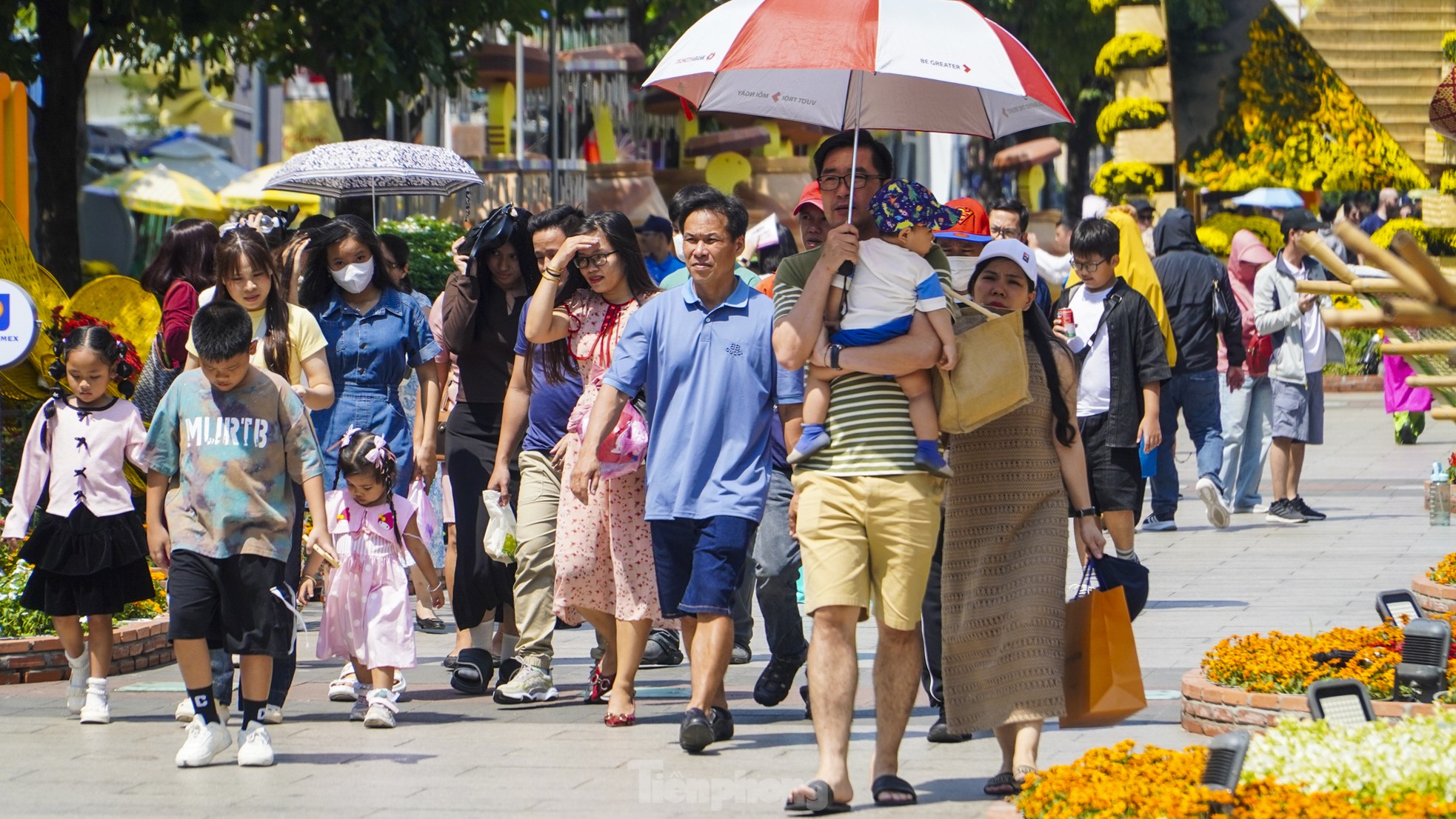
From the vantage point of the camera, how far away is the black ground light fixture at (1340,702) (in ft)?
18.2

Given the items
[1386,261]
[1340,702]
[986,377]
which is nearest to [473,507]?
[986,377]

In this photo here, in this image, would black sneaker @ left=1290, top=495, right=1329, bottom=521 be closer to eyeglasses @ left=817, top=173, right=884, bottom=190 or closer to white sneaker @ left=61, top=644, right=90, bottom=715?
eyeglasses @ left=817, top=173, right=884, bottom=190

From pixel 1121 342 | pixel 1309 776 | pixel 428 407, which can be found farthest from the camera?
pixel 1121 342

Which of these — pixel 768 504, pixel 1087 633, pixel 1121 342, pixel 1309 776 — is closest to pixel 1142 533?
pixel 1121 342

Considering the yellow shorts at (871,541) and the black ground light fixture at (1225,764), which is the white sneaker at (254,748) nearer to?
the yellow shorts at (871,541)

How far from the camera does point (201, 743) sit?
6.71m

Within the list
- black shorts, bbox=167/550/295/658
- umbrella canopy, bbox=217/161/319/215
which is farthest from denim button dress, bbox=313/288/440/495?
umbrella canopy, bbox=217/161/319/215

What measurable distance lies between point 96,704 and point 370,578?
1.11 metres

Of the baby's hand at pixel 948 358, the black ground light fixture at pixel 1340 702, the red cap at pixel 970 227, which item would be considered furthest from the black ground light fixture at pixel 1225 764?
the red cap at pixel 970 227

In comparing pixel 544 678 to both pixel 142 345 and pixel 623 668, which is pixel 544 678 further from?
pixel 142 345

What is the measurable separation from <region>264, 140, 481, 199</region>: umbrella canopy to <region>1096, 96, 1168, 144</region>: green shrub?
371 inches

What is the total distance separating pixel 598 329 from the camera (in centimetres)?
787

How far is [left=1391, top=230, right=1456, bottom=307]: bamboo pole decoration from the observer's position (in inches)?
119

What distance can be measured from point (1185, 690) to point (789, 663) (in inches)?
60.0
